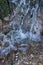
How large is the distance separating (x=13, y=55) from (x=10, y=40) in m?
0.40

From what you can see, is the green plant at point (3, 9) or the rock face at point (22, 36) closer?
the rock face at point (22, 36)

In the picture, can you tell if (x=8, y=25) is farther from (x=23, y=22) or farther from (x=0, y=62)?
(x=0, y=62)

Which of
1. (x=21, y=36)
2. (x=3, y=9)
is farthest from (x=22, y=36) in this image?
(x=3, y=9)

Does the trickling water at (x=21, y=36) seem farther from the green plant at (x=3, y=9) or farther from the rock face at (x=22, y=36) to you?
the green plant at (x=3, y=9)

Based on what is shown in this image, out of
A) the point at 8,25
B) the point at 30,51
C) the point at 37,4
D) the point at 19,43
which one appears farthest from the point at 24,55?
the point at 37,4

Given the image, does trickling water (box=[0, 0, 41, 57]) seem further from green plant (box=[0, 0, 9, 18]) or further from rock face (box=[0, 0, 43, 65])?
green plant (box=[0, 0, 9, 18])

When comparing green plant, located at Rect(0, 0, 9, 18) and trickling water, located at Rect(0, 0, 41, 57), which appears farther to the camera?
green plant, located at Rect(0, 0, 9, 18)

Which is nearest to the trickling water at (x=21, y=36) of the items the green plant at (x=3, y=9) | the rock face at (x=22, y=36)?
the rock face at (x=22, y=36)

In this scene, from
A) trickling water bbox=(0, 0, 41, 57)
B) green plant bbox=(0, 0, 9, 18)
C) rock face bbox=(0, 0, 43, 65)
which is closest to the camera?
rock face bbox=(0, 0, 43, 65)

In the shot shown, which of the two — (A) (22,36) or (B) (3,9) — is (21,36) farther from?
(B) (3,9)

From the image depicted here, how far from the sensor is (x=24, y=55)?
276cm

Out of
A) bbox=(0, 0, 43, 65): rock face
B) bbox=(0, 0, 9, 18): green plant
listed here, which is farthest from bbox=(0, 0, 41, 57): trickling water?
bbox=(0, 0, 9, 18): green plant

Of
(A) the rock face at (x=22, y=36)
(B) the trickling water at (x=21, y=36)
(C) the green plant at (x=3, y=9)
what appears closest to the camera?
(A) the rock face at (x=22, y=36)

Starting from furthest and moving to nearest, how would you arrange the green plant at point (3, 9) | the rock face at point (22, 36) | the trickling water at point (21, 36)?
the green plant at point (3, 9) → the trickling water at point (21, 36) → the rock face at point (22, 36)
